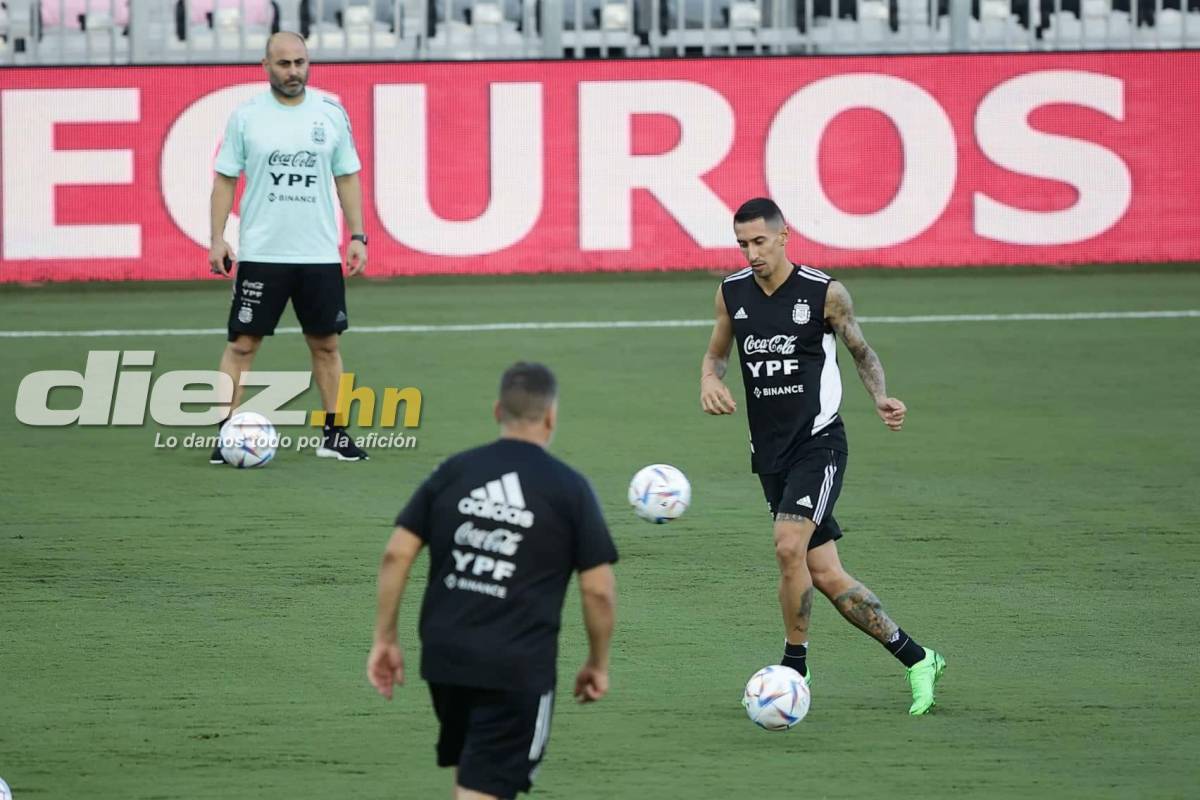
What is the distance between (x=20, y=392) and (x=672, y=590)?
7.29 m

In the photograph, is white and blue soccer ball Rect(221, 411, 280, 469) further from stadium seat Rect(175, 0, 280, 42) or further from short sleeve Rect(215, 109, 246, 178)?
stadium seat Rect(175, 0, 280, 42)

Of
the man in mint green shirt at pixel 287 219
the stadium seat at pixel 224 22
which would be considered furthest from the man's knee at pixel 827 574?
the stadium seat at pixel 224 22

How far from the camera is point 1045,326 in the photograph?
17516 millimetres

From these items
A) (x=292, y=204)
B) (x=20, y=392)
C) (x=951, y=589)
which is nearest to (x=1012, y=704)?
(x=951, y=589)

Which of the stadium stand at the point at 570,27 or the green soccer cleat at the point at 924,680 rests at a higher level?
the stadium stand at the point at 570,27

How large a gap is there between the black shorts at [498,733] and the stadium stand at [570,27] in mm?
16136

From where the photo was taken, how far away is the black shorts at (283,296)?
11.9m

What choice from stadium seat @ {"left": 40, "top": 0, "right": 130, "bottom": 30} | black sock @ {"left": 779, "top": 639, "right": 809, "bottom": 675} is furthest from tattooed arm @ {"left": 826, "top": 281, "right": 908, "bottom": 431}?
stadium seat @ {"left": 40, "top": 0, "right": 130, "bottom": 30}

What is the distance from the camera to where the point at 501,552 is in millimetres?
4949

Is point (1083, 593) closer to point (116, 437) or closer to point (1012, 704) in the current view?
point (1012, 704)

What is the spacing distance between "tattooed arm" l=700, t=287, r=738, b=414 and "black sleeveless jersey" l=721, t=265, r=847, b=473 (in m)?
0.12

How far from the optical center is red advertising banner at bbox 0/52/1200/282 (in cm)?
2005

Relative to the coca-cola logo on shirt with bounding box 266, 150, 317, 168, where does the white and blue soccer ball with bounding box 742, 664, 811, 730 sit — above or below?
below

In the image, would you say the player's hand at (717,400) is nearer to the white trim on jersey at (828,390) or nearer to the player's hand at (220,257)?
the white trim on jersey at (828,390)
